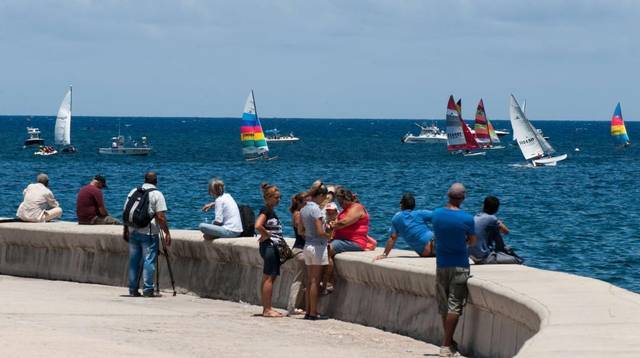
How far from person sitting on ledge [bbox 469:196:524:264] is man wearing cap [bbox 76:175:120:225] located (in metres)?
6.75

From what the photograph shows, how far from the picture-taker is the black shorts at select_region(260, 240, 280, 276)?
14977mm

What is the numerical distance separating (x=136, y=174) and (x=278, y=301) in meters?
79.9

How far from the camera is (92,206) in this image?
19.1 m

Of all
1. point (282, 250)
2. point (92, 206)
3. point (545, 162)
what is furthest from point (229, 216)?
point (545, 162)

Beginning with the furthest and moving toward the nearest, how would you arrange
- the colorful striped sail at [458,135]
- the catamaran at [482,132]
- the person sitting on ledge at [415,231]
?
1. the catamaran at [482,132]
2. the colorful striped sail at [458,135]
3. the person sitting on ledge at [415,231]

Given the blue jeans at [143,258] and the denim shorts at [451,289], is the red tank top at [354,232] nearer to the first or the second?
the blue jeans at [143,258]

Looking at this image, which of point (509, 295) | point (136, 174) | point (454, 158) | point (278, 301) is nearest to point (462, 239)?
point (509, 295)

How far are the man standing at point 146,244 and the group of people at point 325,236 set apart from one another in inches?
0.5

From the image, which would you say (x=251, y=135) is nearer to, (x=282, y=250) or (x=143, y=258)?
(x=143, y=258)

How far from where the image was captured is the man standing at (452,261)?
12125 mm

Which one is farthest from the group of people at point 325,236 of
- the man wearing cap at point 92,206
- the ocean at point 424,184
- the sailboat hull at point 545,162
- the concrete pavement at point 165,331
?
the sailboat hull at point 545,162

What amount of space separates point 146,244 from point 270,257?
2208 millimetres

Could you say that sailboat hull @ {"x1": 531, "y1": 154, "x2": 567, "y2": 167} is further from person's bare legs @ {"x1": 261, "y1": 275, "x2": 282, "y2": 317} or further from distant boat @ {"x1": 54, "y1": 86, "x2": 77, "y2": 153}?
person's bare legs @ {"x1": 261, "y1": 275, "x2": 282, "y2": 317}

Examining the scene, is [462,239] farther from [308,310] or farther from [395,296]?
[308,310]
